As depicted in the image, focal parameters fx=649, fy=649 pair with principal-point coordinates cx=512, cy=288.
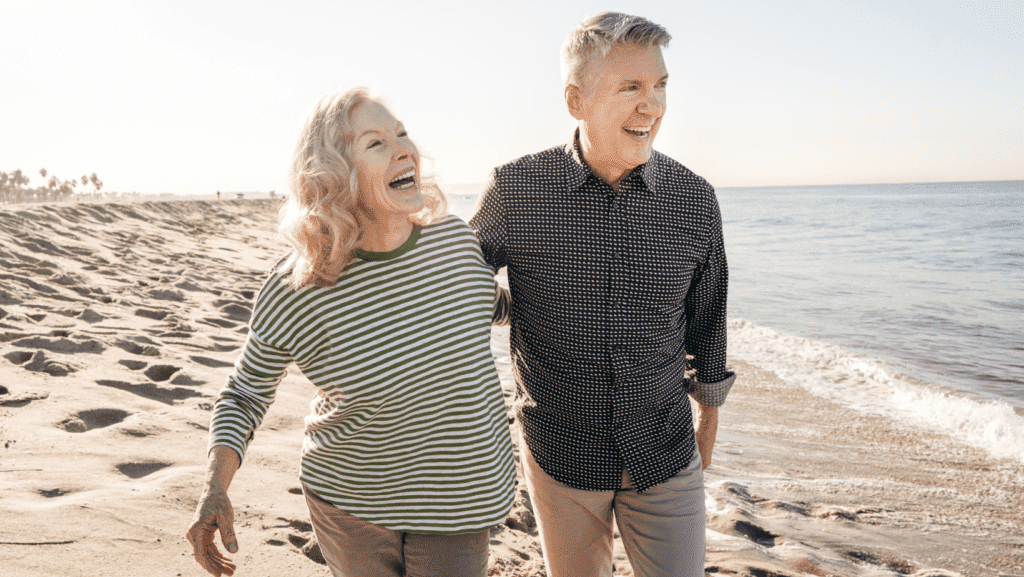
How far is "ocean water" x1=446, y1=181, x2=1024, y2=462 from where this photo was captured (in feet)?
21.1

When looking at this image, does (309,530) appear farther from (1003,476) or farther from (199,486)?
(1003,476)

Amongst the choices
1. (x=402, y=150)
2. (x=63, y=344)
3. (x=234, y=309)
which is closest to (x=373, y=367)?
(x=402, y=150)

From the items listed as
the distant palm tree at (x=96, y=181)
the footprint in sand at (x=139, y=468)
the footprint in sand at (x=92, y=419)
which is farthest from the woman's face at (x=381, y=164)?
the distant palm tree at (x=96, y=181)

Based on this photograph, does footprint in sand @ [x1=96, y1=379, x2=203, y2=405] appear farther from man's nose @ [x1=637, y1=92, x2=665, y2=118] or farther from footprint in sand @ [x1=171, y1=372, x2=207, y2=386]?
man's nose @ [x1=637, y1=92, x2=665, y2=118]

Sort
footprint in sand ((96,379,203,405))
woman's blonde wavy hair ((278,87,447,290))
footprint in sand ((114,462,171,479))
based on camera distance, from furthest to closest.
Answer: footprint in sand ((96,379,203,405))
footprint in sand ((114,462,171,479))
woman's blonde wavy hair ((278,87,447,290))

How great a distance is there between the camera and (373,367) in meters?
1.71

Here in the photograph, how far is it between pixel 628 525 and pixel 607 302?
767 millimetres

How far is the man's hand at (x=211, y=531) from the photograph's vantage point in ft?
5.14

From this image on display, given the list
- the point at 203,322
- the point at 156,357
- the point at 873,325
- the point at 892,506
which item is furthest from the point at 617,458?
the point at 873,325

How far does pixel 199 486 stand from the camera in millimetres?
2975

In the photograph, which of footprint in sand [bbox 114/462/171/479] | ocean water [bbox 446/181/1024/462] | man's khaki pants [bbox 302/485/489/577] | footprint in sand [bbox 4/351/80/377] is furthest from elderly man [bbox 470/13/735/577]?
footprint in sand [bbox 4/351/80/377]

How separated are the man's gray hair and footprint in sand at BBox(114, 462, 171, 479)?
270 centimetres

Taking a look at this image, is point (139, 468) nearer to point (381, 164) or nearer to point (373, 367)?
point (373, 367)

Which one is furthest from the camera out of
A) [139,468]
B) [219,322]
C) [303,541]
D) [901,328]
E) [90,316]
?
[901,328]
